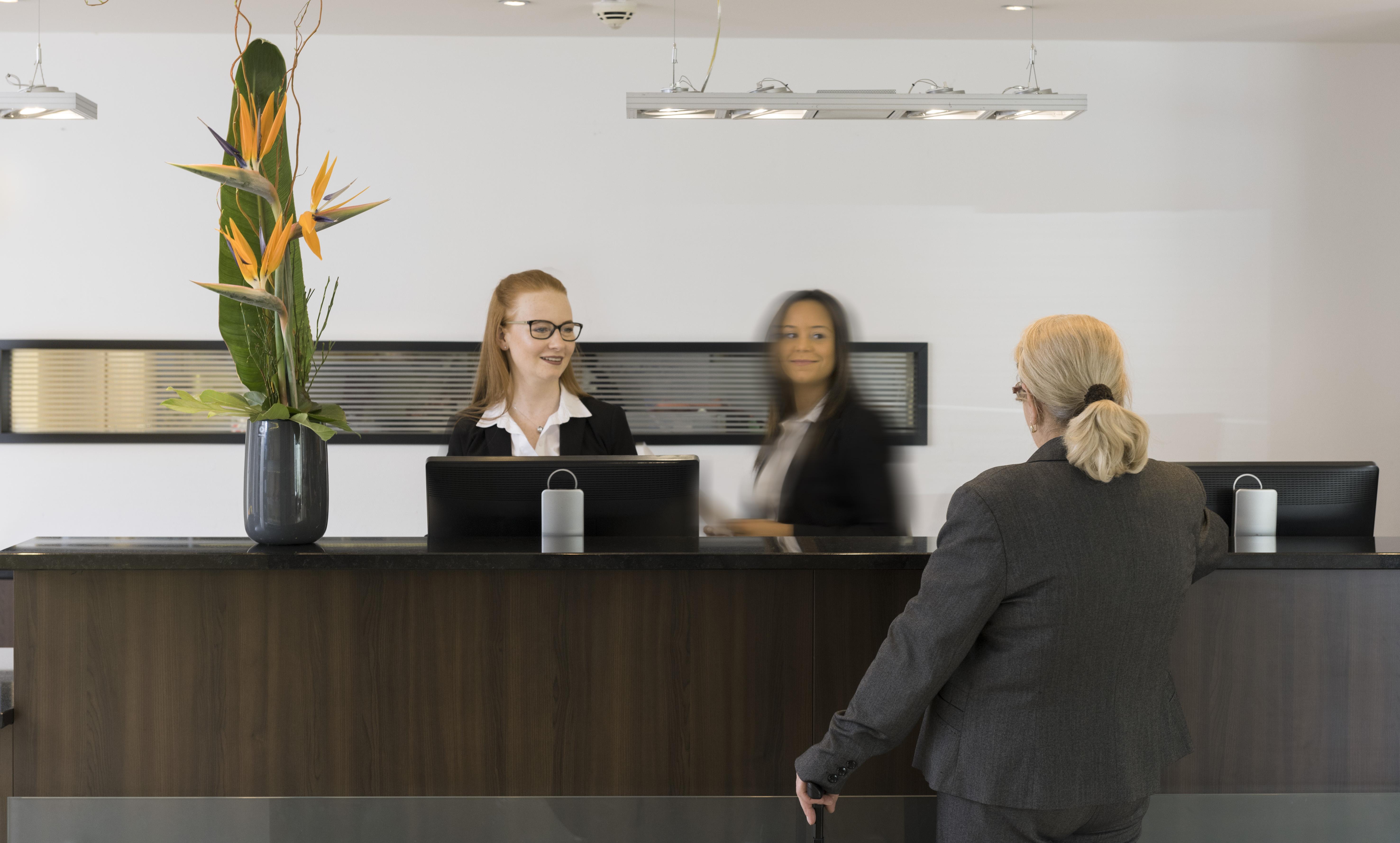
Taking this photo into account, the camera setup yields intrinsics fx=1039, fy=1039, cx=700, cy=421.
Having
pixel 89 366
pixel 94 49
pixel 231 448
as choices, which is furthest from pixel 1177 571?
pixel 94 49

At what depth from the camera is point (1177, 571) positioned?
1426 millimetres

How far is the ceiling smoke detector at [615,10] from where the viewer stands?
11.7 feet

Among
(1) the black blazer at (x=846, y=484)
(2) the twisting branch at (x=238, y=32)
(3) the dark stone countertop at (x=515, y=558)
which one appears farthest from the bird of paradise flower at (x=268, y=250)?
(1) the black blazer at (x=846, y=484)

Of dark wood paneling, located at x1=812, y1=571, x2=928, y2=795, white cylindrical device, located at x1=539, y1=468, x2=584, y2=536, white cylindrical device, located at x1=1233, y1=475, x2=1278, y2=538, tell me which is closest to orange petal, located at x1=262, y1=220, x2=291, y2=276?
white cylindrical device, located at x1=539, y1=468, x2=584, y2=536

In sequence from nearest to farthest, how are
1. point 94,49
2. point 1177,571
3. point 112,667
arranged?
point 1177,571 → point 112,667 → point 94,49

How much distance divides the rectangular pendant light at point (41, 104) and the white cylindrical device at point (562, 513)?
1.95 meters

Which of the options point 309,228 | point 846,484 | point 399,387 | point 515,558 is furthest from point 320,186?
point 399,387

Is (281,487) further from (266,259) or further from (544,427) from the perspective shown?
(544,427)

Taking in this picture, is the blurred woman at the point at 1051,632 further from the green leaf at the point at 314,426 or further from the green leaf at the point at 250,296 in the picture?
the green leaf at the point at 250,296

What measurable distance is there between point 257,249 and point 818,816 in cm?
143

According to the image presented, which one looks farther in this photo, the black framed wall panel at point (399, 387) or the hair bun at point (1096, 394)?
the black framed wall panel at point (399, 387)

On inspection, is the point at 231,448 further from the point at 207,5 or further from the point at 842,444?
the point at 842,444

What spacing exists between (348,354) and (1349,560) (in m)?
3.37

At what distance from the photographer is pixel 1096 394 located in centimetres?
144
